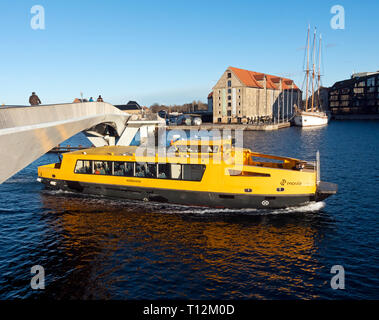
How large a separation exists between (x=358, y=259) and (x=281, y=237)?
12.8ft

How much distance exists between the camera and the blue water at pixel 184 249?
41.6 ft

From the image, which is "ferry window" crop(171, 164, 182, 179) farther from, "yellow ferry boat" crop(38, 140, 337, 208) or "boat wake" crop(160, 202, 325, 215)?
"boat wake" crop(160, 202, 325, 215)

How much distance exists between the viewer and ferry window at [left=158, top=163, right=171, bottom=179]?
21.8 meters

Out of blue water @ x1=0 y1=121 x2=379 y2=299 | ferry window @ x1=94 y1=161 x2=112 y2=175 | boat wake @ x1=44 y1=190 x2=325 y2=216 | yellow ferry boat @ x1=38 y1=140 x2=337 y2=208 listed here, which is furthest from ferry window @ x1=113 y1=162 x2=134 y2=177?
blue water @ x1=0 y1=121 x2=379 y2=299

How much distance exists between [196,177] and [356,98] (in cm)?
14020

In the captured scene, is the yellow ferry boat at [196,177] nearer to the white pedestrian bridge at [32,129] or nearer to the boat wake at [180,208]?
the boat wake at [180,208]

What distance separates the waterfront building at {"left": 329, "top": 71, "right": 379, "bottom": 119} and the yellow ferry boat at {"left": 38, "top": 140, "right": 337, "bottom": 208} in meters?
131

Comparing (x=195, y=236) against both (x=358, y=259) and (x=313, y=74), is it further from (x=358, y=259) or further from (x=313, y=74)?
(x=313, y=74)

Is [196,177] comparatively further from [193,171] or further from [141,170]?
[141,170]

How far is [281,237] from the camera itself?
680 inches

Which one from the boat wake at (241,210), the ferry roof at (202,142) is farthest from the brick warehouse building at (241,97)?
the boat wake at (241,210)

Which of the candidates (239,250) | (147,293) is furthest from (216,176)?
(147,293)

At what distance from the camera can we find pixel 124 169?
23.4 m
